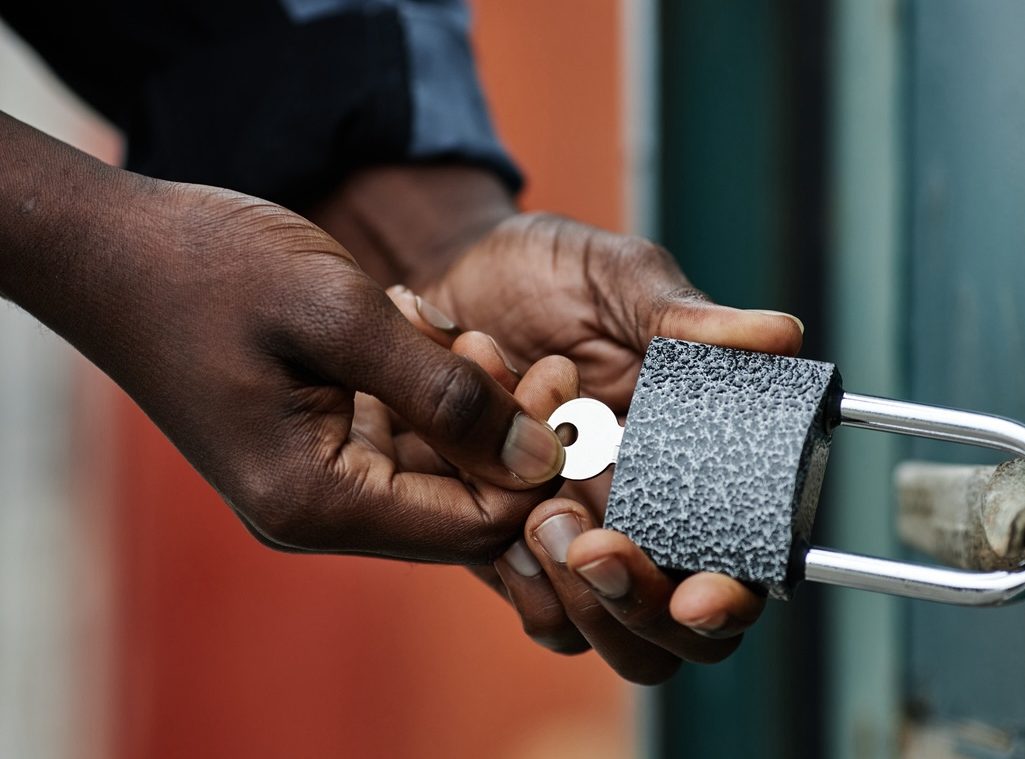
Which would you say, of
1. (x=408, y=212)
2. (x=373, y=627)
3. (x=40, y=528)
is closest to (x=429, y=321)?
(x=408, y=212)

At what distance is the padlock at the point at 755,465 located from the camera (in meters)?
0.58

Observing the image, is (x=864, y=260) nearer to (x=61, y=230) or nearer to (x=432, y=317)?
(x=432, y=317)

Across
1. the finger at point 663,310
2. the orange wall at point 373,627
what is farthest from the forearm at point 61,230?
the orange wall at point 373,627

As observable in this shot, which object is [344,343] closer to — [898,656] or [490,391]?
[490,391]

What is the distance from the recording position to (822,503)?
1235 millimetres

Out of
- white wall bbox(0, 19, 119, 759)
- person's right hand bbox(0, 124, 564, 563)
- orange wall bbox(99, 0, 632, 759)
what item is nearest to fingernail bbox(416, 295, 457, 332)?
person's right hand bbox(0, 124, 564, 563)

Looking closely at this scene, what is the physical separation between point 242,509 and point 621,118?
3.75 ft

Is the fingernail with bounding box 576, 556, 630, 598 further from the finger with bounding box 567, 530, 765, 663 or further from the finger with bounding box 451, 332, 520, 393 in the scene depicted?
the finger with bounding box 451, 332, 520, 393

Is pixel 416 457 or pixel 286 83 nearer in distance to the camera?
pixel 416 457

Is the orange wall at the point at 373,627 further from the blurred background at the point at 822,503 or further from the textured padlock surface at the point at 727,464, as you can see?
the textured padlock surface at the point at 727,464

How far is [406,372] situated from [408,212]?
544 millimetres

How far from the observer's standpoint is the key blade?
0.69m

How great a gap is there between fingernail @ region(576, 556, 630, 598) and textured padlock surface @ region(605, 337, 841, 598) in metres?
0.02

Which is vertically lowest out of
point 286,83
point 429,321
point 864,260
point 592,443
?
point 592,443
